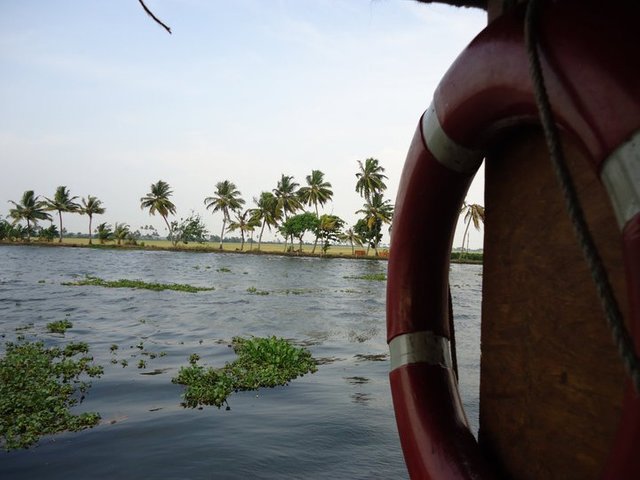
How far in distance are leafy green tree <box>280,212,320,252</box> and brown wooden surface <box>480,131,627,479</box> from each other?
177 feet

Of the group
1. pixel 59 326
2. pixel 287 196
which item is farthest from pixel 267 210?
pixel 59 326

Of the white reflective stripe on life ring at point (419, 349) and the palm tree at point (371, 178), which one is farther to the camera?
the palm tree at point (371, 178)

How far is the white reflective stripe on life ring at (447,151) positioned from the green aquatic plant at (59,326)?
915 cm

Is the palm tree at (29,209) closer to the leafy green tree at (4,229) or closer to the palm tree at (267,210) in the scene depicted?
the leafy green tree at (4,229)

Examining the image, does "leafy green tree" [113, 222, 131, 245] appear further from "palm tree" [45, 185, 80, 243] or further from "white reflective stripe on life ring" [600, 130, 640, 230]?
"white reflective stripe on life ring" [600, 130, 640, 230]

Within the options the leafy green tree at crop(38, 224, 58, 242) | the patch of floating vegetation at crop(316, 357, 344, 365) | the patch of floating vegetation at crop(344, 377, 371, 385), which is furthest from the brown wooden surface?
the leafy green tree at crop(38, 224, 58, 242)

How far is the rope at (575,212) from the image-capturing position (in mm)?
742

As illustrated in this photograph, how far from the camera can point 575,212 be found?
0.86 meters

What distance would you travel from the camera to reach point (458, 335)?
1009 centimetres

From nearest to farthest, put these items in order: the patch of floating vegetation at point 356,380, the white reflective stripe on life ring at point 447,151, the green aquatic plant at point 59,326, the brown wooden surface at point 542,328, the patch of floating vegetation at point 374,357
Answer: the brown wooden surface at point 542,328 → the white reflective stripe on life ring at point 447,151 → the patch of floating vegetation at point 356,380 → the patch of floating vegetation at point 374,357 → the green aquatic plant at point 59,326

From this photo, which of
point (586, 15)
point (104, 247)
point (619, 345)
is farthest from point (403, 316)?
point (104, 247)

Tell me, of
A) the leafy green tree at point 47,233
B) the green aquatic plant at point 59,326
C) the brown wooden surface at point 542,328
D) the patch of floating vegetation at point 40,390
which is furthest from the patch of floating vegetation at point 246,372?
the leafy green tree at point 47,233

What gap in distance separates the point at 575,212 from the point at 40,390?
549cm

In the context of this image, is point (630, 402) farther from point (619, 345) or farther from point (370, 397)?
point (370, 397)
